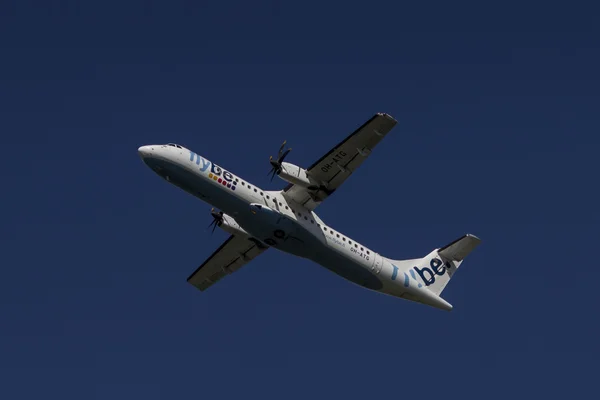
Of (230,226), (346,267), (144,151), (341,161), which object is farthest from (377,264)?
(144,151)

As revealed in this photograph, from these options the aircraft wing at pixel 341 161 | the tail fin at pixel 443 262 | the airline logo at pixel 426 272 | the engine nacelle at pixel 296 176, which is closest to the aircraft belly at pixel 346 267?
the airline logo at pixel 426 272

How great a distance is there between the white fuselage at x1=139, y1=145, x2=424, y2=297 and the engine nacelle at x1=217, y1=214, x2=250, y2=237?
7.99 ft

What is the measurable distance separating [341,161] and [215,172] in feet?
17.4

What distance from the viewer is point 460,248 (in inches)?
1704

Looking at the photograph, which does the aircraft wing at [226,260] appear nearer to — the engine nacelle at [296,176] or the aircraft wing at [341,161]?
the aircraft wing at [341,161]

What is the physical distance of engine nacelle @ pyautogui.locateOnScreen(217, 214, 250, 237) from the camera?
41344 millimetres

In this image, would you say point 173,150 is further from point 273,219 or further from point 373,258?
point 373,258

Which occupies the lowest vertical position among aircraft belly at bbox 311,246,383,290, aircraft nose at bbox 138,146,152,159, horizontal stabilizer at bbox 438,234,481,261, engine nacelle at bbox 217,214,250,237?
aircraft nose at bbox 138,146,152,159

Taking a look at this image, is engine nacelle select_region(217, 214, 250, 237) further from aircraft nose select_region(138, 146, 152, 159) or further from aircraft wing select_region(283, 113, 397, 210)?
aircraft nose select_region(138, 146, 152, 159)

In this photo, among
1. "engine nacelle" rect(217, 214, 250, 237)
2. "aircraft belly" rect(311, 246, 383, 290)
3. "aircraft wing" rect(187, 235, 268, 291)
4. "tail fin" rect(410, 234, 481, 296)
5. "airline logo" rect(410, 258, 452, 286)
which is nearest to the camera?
"aircraft belly" rect(311, 246, 383, 290)

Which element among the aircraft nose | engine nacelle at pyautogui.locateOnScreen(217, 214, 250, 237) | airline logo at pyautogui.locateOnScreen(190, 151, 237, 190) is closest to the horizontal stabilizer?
engine nacelle at pyautogui.locateOnScreen(217, 214, 250, 237)

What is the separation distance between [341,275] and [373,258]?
5.27 ft

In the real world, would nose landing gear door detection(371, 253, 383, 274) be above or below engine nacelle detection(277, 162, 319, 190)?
above

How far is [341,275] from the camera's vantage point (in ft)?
131
